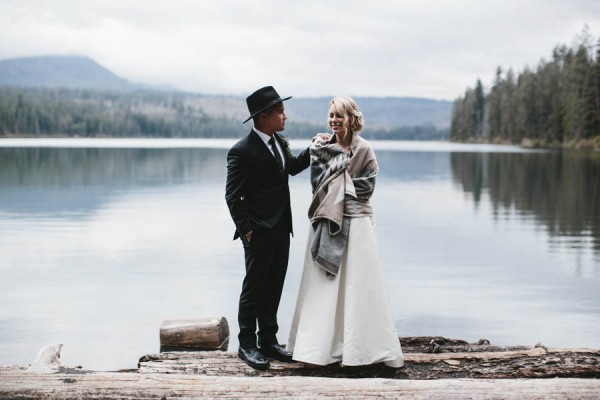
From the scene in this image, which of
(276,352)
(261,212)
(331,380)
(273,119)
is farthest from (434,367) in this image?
(273,119)

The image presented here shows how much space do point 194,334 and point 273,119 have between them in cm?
386

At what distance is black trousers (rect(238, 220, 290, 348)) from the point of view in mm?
6166

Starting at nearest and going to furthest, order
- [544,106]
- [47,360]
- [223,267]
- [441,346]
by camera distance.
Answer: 1. [47,360]
2. [441,346]
3. [223,267]
4. [544,106]

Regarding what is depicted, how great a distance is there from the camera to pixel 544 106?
101688 millimetres

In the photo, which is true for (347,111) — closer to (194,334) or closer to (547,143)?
(194,334)

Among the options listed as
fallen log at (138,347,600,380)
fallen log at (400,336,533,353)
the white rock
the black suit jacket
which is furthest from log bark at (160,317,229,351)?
the black suit jacket

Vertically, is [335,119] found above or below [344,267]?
above

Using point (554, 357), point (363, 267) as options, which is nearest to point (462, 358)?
point (554, 357)

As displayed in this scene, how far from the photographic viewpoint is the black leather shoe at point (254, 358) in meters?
6.08

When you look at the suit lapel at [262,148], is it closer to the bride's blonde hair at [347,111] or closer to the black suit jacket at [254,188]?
the black suit jacket at [254,188]

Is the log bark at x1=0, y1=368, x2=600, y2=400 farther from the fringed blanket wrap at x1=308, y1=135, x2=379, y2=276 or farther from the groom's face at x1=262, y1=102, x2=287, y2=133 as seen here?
the groom's face at x1=262, y1=102, x2=287, y2=133

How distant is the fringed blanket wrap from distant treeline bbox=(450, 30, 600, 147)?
7827 centimetres

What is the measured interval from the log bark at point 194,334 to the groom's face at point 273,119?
3.55 m

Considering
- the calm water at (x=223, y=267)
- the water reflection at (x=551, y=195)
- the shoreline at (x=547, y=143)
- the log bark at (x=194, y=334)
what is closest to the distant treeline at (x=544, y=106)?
the shoreline at (x=547, y=143)
